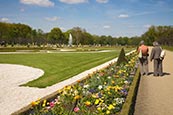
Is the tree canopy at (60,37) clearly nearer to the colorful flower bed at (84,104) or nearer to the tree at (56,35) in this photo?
the tree at (56,35)

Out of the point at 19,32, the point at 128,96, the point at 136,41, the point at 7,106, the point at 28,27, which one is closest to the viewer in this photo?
the point at 128,96

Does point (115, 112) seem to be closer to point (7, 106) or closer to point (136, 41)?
point (7, 106)

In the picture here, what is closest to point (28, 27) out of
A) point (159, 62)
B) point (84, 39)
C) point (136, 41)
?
point (84, 39)

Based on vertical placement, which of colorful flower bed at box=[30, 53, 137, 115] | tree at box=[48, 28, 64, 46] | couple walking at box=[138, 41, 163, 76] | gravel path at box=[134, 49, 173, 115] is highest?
tree at box=[48, 28, 64, 46]

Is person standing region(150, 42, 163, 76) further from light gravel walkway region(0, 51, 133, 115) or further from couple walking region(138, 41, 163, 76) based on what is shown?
light gravel walkway region(0, 51, 133, 115)

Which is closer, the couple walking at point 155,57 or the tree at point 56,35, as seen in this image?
the couple walking at point 155,57

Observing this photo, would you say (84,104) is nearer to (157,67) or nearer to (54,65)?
(157,67)

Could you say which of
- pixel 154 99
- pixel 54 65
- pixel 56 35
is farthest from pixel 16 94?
pixel 56 35

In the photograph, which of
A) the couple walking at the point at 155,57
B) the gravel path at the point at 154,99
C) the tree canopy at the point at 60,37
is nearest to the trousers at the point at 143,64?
the couple walking at the point at 155,57

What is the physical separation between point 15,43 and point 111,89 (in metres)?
63.2

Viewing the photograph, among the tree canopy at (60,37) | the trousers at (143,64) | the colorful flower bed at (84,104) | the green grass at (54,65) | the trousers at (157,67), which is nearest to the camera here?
the colorful flower bed at (84,104)

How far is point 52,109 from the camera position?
5293 mm

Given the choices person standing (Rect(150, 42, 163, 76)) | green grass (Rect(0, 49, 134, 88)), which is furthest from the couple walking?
green grass (Rect(0, 49, 134, 88))

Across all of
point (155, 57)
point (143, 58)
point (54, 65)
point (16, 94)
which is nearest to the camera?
point (16, 94)
